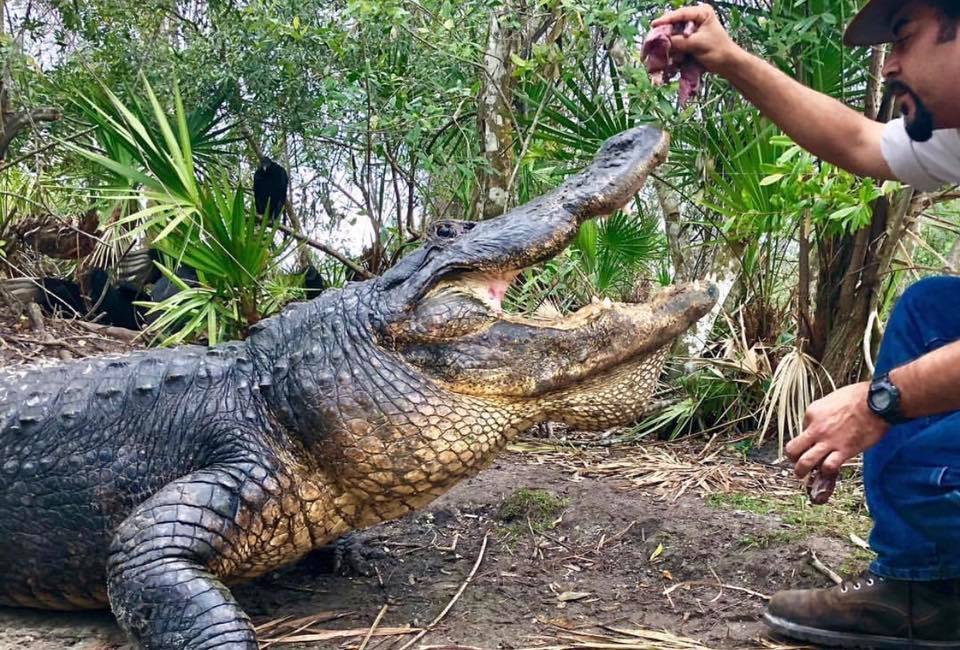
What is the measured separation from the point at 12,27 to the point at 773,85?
29.9 ft

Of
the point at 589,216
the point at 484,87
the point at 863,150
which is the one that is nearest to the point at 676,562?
the point at 589,216

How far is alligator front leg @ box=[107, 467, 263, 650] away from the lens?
1.89 m

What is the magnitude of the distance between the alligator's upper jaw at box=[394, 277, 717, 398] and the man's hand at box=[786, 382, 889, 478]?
0.78m

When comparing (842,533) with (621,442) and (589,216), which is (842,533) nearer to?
(589,216)

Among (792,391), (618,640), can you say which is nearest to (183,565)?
(618,640)

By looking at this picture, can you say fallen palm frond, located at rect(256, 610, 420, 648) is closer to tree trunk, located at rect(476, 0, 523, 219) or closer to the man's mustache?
the man's mustache

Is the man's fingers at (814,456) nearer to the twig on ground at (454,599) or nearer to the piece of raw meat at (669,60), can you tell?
the piece of raw meat at (669,60)

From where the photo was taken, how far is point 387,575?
271 cm

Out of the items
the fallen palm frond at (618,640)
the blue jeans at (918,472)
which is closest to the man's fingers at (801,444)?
the blue jeans at (918,472)

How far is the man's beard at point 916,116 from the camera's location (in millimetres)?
1825

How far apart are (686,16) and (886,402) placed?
4.16 feet

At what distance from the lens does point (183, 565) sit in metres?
1.98

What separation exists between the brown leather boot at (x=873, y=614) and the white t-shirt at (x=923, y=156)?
3.61 ft

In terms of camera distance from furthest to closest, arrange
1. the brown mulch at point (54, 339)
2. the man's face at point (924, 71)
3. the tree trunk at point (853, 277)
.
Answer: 1. the brown mulch at point (54, 339)
2. the tree trunk at point (853, 277)
3. the man's face at point (924, 71)
